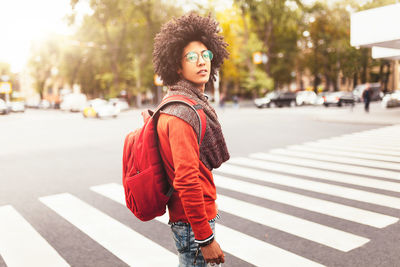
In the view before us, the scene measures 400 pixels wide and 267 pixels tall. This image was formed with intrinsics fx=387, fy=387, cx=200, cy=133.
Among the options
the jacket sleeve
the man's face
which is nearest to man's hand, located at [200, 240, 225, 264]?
the jacket sleeve

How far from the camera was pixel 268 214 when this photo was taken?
17.6 ft

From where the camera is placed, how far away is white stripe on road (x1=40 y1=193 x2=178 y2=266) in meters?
4.04

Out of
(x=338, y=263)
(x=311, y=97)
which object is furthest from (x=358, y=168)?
(x=311, y=97)

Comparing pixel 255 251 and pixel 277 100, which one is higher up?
pixel 255 251

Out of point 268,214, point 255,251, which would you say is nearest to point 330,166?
point 268,214

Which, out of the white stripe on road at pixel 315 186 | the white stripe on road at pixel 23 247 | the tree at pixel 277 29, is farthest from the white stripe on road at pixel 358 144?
the tree at pixel 277 29

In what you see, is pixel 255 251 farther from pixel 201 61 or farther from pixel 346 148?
pixel 346 148

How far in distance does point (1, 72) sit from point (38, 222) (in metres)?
99.4

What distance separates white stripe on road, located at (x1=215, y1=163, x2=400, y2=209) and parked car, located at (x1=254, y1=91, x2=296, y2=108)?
29697 millimetres

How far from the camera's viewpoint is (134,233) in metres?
4.80

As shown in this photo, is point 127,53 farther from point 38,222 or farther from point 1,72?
point 1,72

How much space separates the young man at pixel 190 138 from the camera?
1.87 meters

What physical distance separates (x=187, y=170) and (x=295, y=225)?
11.2ft

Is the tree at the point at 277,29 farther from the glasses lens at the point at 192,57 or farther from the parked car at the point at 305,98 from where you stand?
the glasses lens at the point at 192,57
